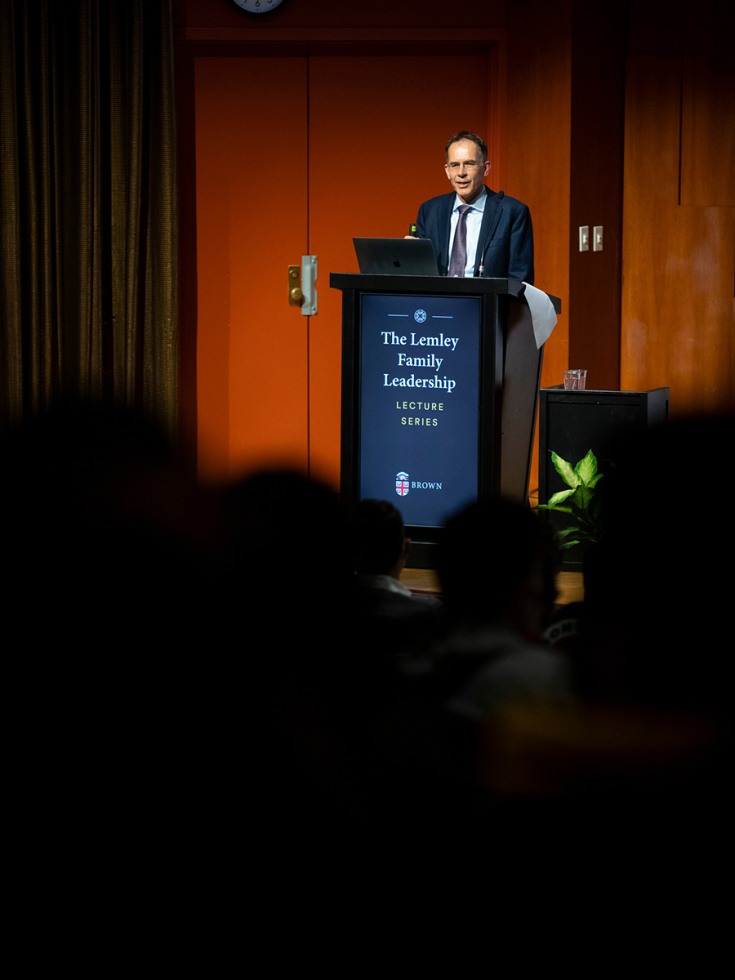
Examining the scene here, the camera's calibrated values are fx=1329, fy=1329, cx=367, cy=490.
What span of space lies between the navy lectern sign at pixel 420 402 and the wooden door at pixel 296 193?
2.24 m

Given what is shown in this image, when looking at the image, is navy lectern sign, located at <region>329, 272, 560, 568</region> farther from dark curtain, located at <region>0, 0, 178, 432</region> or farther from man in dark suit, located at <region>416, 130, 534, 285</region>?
dark curtain, located at <region>0, 0, 178, 432</region>

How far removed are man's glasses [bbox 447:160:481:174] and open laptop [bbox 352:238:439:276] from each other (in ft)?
2.49

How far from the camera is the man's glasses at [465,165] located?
15.0 feet

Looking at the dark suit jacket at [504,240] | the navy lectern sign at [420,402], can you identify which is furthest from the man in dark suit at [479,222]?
the navy lectern sign at [420,402]

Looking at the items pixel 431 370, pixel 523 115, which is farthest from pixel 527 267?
pixel 523 115

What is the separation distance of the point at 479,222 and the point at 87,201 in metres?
2.28

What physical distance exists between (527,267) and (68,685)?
3.61 meters

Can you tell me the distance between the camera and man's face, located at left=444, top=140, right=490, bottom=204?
455cm

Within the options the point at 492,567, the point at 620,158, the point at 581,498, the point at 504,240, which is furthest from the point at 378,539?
the point at 620,158

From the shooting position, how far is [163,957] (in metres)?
1.31

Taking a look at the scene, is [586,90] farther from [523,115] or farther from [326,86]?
[326,86]

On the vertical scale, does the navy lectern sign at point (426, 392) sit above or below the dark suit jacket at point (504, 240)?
below

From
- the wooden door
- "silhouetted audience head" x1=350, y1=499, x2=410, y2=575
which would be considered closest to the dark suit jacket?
the wooden door

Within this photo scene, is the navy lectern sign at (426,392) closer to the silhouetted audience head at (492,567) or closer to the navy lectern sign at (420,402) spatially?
the navy lectern sign at (420,402)
